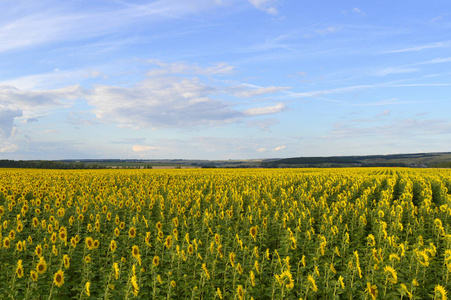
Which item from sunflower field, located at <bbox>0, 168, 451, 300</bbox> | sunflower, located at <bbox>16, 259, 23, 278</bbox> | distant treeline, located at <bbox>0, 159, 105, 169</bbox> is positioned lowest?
sunflower field, located at <bbox>0, 168, 451, 300</bbox>

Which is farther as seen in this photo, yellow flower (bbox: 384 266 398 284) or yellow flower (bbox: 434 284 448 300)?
yellow flower (bbox: 384 266 398 284)

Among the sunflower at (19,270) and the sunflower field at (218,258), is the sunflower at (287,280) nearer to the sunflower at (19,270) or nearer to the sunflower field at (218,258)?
the sunflower field at (218,258)

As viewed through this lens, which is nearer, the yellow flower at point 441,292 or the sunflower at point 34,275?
the yellow flower at point 441,292

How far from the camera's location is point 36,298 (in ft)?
22.3

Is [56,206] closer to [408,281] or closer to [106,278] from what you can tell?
[106,278]

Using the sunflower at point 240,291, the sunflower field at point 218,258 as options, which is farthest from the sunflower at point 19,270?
the sunflower at point 240,291

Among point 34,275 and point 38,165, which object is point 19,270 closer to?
point 34,275

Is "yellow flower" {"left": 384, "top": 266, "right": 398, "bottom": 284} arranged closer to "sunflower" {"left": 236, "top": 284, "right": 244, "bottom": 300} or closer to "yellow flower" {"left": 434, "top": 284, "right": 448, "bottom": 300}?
"yellow flower" {"left": 434, "top": 284, "right": 448, "bottom": 300}

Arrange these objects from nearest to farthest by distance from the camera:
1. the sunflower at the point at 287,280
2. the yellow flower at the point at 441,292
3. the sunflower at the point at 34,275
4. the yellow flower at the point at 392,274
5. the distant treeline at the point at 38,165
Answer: the yellow flower at the point at 441,292 < the sunflower at the point at 287,280 < the yellow flower at the point at 392,274 < the sunflower at the point at 34,275 < the distant treeline at the point at 38,165

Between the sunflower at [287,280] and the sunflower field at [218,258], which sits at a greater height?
the sunflower at [287,280]

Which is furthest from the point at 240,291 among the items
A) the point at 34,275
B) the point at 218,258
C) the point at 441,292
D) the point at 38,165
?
the point at 38,165

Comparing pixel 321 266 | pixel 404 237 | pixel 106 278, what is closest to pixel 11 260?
pixel 106 278

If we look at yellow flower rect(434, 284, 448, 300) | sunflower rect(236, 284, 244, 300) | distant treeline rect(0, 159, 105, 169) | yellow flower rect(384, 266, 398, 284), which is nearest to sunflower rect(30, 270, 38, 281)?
sunflower rect(236, 284, 244, 300)

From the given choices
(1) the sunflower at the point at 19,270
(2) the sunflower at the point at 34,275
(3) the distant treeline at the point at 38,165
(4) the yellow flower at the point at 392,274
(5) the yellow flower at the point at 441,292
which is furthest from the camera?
(3) the distant treeline at the point at 38,165
